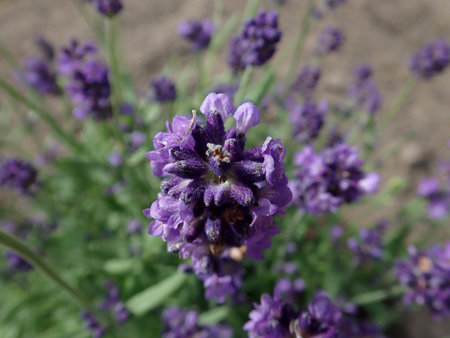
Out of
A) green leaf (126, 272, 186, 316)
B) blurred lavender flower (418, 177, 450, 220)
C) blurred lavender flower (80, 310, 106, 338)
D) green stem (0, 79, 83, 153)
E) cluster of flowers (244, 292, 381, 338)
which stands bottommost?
cluster of flowers (244, 292, 381, 338)

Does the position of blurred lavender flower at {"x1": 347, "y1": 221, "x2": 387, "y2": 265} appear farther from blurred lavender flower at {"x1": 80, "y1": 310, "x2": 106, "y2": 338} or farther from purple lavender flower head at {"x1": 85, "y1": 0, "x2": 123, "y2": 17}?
purple lavender flower head at {"x1": 85, "y1": 0, "x2": 123, "y2": 17}

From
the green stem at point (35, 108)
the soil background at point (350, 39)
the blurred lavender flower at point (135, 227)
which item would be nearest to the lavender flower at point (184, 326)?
the blurred lavender flower at point (135, 227)

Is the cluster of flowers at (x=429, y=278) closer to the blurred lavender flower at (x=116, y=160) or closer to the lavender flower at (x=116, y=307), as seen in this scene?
the lavender flower at (x=116, y=307)

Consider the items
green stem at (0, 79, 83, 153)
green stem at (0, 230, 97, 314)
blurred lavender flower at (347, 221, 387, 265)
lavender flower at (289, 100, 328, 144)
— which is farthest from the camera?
blurred lavender flower at (347, 221, 387, 265)

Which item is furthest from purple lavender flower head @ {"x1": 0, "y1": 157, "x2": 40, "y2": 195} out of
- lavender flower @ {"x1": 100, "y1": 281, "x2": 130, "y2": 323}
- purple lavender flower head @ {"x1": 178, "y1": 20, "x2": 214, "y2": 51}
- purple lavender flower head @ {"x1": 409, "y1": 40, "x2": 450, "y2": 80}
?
purple lavender flower head @ {"x1": 409, "y1": 40, "x2": 450, "y2": 80}

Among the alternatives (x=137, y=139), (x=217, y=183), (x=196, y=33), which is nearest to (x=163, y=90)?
(x=137, y=139)

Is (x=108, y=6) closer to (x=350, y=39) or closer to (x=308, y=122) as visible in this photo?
(x=308, y=122)

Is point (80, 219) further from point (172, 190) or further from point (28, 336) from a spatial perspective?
point (172, 190)
